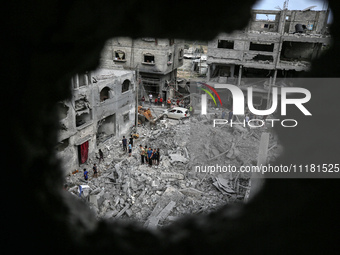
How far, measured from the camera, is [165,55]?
23.9 m

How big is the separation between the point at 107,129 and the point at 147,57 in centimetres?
924

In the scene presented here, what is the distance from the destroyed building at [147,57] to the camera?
77.6ft

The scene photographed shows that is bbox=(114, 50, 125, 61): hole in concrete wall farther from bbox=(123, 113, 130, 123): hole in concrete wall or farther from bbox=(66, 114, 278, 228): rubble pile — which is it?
bbox=(66, 114, 278, 228): rubble pile

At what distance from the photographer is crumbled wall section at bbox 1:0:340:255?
2398mm

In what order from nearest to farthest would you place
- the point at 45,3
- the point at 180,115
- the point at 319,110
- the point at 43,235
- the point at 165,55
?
the point at 319,110 < the point at 45,3 < the point at 43,235 < the point at 180,115 < the point at 165,55

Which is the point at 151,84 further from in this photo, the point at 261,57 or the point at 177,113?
the point at 261,57

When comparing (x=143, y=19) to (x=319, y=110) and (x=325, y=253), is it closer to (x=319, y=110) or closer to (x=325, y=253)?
(x=319, y=110)

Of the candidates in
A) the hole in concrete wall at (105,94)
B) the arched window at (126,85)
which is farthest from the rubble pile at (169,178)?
the arched window at (126,85)

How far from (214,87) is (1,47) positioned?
2215 cm

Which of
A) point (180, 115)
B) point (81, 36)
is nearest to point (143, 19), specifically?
point (81, 36)

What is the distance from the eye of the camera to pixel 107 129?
18000 mm

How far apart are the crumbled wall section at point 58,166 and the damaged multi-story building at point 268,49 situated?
1842cm

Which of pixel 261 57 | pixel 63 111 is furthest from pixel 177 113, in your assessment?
pixel 63 111

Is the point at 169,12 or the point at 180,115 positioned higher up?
the point at 169,12
